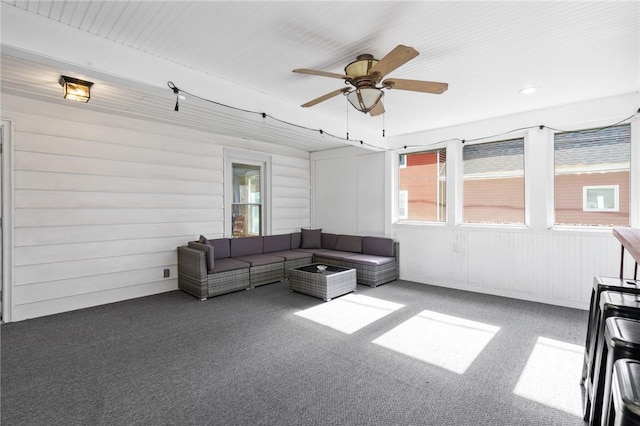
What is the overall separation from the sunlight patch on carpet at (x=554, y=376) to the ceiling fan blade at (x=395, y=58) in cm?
247

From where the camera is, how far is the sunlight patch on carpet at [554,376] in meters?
2.16

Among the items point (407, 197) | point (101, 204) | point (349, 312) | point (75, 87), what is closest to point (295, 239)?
point (407, 197)

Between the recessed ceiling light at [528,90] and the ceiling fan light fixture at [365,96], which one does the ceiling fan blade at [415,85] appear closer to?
the ceiling fan light fixture at [365,96]

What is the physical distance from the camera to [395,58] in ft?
7.28

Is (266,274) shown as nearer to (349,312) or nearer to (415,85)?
(349,312)

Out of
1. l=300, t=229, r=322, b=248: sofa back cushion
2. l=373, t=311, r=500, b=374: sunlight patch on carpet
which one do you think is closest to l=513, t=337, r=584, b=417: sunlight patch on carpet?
l=373, t=311, r=500, b=374: sunlight patch on carpet

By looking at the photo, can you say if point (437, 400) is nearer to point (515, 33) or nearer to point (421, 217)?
point (515, 33)

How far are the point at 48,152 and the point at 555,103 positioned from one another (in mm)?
6385

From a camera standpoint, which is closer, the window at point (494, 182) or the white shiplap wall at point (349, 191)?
the window at point (494, 182)

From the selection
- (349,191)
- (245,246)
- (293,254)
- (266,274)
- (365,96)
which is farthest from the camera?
(349,191)

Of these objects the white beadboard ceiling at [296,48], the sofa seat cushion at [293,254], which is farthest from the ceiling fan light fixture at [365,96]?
the sofa seat cushion at [293,254]

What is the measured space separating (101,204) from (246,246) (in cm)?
225

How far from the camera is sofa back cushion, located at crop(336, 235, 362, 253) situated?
604cm

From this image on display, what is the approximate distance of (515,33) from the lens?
2439 millimetres
